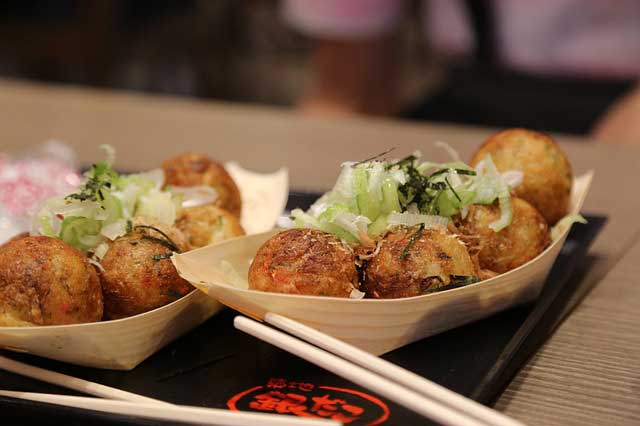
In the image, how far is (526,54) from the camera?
11.0 ft

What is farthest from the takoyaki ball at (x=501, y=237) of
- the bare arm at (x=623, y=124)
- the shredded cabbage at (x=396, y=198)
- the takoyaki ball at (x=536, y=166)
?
the bare arm at (x=623, y=124)

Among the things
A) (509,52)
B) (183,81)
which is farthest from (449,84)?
(183,81)

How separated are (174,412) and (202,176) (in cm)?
68

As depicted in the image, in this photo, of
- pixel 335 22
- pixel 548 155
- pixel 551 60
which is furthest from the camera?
pixel 335 22

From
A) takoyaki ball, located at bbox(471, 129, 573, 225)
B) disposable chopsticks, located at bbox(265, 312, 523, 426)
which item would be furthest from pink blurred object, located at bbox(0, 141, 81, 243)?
takoyaki ball, located at bbox(471, 129, 573, 225)

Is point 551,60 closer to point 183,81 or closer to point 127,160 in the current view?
point 127,160

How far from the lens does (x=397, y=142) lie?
2.67 meters

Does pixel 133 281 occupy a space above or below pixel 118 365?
above

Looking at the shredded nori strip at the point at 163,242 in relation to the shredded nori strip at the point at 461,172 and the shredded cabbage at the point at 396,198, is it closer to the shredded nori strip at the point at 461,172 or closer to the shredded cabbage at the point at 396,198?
the shredded cabbage at the point at 396,198

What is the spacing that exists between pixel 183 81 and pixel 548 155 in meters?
5.22

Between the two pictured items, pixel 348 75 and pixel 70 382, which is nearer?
pixel 70 382

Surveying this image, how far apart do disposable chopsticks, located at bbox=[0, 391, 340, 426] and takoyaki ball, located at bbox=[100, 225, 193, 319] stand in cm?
20

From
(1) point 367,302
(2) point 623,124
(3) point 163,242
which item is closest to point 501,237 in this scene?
(1) point 367,302

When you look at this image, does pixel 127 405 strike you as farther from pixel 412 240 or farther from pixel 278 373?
pixel 412 240
